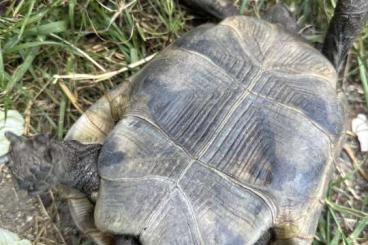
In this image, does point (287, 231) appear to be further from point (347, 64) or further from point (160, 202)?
point (347, 64)

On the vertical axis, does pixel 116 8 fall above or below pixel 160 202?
above

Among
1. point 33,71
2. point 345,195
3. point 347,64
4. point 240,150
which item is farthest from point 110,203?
point 347,64

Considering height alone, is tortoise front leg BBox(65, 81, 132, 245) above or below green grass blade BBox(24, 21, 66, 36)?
below

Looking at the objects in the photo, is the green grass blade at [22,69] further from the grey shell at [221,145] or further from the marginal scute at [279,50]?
the marginal scute at [279,50]

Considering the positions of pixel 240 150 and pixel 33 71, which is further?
pixel 33 71

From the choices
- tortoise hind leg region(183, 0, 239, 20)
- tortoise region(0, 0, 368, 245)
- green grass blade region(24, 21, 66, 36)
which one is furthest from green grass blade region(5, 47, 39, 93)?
tortoise hind leg region(183, 0, 239, 20)

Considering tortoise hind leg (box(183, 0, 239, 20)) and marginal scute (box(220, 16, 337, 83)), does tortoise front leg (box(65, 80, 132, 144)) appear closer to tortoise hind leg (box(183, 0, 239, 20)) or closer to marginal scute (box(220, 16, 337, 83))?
marginal scute (box(220, 16, 337, 83))

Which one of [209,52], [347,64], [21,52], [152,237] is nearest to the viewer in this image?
[152,237]

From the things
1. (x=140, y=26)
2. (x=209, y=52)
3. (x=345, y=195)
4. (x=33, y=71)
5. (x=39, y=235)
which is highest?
(x=209, y=52)
